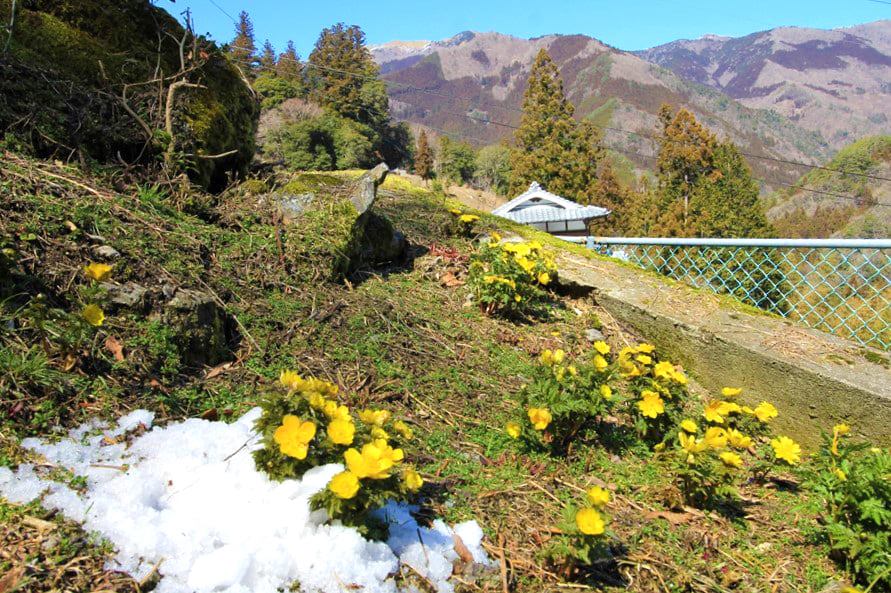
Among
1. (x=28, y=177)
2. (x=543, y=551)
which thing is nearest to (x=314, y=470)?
(x=543, y=551)

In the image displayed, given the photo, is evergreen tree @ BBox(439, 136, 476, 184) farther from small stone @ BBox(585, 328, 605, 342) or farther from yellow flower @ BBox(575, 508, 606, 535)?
yellow flower @ BBox(575, 508, 606, 535)

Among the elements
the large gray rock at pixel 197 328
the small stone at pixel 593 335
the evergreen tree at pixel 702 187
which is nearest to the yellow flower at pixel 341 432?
the large gray rock at pixel 197 328

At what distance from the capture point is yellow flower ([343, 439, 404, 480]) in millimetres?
1384

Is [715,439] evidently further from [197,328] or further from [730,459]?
[197,328]

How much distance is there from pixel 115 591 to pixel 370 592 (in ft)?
1.98

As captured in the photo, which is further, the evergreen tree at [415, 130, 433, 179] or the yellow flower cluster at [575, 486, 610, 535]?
the evergreen tree at [415, 130, 433, 179]

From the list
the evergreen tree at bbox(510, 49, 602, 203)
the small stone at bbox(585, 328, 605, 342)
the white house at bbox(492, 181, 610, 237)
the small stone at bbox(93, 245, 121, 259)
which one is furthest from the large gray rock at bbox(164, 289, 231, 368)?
the evergreen tree at bbox(510, 49, 602, 203)

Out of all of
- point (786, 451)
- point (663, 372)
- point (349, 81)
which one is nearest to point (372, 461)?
point (663, 372)

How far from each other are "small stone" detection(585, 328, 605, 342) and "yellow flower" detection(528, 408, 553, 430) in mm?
1550

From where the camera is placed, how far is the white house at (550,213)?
25.8 metres

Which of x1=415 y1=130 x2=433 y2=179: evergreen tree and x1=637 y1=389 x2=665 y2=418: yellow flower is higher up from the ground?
x1=415 y1=130 x2=433 y2=179: evergreen tree

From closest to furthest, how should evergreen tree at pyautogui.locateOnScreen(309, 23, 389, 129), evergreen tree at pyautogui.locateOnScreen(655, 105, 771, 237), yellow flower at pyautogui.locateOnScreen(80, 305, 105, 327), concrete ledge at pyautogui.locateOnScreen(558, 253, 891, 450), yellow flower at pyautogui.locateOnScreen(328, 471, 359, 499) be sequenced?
yellow flower at pyautogui.locateOnScreen(328, 471, 359, 499), yellow flower at pyautogui.locateOnScreen(80, 305, 105, 327), concrete ledge at pyautogui.locateOnScreen(558, 253, 891, 450), evergreen tree at pyautogui.locateOnScreen(655, 105, 771, 237), evergreen tree at pyautogui.locateOnScreen(309, 23, 389, 129)

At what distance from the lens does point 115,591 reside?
1254mm

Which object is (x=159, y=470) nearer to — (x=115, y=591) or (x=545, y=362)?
(x=115, y=591)
